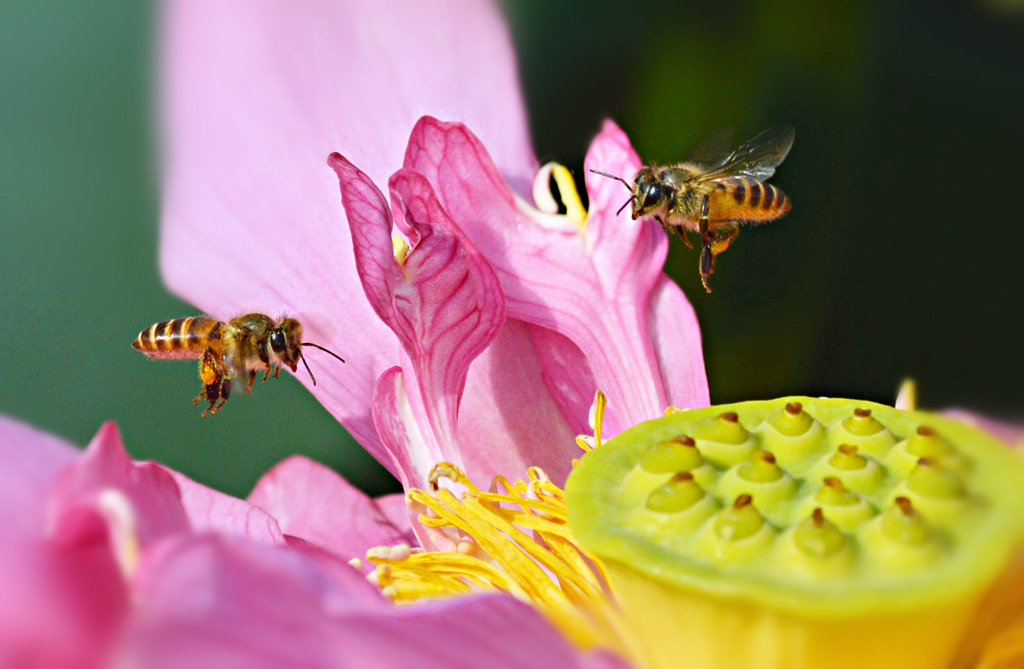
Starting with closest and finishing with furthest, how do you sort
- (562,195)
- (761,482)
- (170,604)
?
(170,604) < (761,482) < (562,195)

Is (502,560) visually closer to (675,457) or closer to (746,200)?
(675,457)

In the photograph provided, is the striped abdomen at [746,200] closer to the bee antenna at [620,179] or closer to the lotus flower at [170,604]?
the bee antenna at [620,179]

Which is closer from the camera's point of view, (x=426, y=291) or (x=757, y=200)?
(x=426, y=291)

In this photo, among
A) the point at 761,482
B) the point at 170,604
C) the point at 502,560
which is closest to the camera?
the point at 170,604

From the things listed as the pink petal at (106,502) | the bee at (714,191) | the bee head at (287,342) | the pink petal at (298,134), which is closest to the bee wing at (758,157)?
the bee at (714,191)

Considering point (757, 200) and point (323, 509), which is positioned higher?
point (757, 200)

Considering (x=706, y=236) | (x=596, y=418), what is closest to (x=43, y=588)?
(x=596, y=418)
